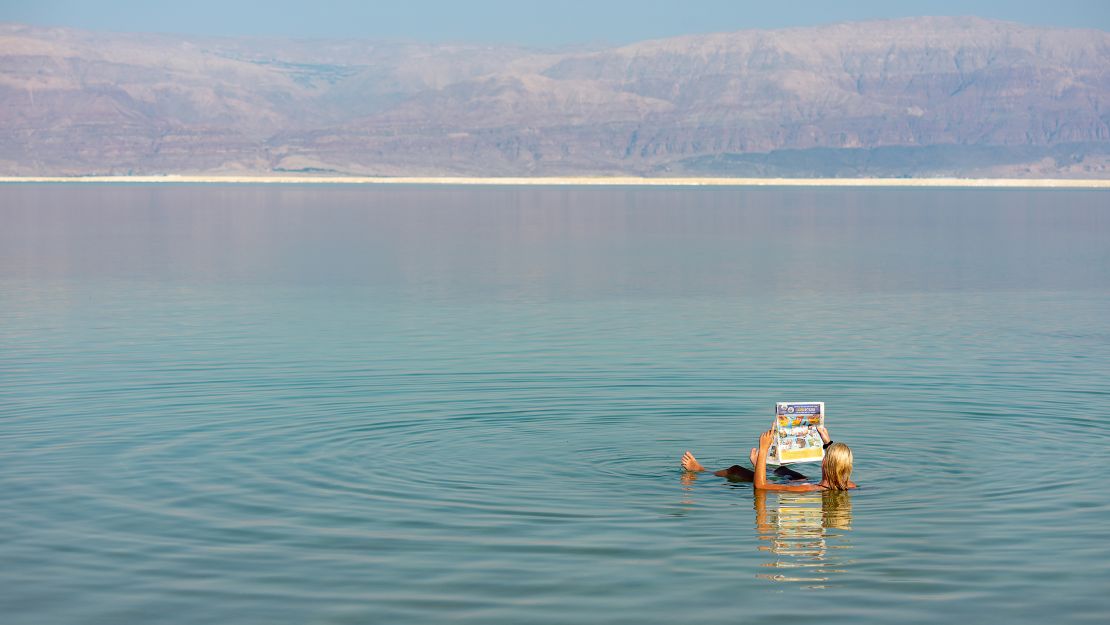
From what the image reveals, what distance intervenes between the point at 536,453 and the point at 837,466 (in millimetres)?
4030

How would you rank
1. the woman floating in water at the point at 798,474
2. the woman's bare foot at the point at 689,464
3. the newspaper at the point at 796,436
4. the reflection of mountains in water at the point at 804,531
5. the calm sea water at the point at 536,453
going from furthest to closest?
the woman's bare foot at the point at 689,464, the woman floating in water at the point at 798,474, the newspaper at the point at 796,436, the reflection of mountains in water at the point at 804,531, the calm sea water at the point at 536,453

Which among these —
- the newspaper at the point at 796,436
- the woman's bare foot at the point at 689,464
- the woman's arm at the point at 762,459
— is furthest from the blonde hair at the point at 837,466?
the woman's bare foot at the point at 689,464

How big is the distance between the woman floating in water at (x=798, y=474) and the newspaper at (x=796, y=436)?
7 cm

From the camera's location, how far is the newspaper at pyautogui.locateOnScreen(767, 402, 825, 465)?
13.3 meters

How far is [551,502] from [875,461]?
4.08 metres

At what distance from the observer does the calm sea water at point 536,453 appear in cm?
1134

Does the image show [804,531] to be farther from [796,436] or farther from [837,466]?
[796,436]

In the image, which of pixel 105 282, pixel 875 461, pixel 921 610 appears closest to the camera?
pixel 921 610

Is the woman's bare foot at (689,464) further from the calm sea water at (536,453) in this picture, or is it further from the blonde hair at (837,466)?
the blonde hair at (837,466)

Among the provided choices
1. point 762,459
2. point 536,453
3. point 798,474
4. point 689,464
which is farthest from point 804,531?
point 536,453

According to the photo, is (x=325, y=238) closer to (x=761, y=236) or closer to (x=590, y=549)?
(x=761, y=236)

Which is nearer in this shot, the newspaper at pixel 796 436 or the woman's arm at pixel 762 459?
the newspaper at pixel 796 436

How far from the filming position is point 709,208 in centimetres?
12275

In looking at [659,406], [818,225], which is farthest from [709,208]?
[659,406]
